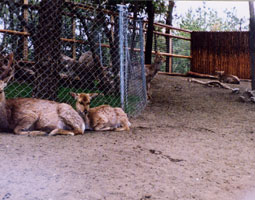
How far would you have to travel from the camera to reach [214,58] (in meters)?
15.8

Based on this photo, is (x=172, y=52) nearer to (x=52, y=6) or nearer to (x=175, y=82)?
(x=175, y=82)

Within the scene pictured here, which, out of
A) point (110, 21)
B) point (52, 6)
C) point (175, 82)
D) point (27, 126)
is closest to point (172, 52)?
point (175, 82)

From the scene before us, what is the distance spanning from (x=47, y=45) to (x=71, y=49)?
2.41 m

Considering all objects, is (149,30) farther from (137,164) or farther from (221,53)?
(137,164)

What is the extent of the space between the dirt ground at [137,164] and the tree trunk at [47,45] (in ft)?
4.40

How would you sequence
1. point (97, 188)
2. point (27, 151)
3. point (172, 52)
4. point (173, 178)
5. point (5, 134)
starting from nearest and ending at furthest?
point (97, 188) < point (173, 178) < point (27, 151) < point (5, 134) < point (172, 52)

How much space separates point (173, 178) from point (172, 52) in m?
11.8

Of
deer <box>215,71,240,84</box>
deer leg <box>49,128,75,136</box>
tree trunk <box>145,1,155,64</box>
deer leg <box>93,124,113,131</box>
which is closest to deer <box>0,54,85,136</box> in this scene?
deer leg <box>49,128,75,136</box>

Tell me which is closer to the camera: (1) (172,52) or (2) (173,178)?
(2) (173,178)

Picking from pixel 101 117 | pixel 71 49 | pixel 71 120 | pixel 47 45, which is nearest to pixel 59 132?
pixel 71 120

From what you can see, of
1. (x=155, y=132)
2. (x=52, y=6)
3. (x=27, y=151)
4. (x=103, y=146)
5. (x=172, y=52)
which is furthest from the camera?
(x=172, y=52)

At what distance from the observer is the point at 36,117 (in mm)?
5340

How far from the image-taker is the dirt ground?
3.24 m

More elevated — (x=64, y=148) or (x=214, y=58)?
(x=214, y=58)
